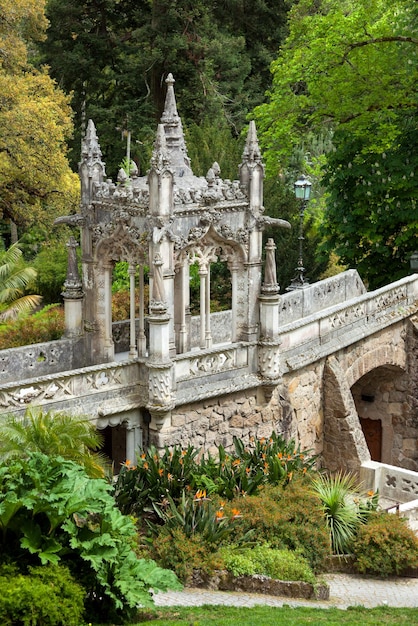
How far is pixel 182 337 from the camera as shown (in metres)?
21.3

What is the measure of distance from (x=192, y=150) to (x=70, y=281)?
14.1 meters

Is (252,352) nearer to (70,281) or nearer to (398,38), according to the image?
(70,281)

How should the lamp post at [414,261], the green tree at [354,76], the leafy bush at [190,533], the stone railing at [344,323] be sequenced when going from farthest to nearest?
1. the green tree at [354,76]
2. the lamp post at [414,261]
3. the stone railing at [344,323]
4. the leafy bush at [190,533]

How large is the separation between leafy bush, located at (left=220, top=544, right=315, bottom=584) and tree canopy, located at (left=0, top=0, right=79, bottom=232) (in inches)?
708

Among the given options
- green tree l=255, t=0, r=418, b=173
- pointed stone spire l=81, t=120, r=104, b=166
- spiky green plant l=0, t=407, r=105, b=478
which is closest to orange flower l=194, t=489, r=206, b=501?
spiky green plant l=0, t=407, r=105, b=478

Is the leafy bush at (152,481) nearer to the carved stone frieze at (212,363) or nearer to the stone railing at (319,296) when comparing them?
the carved stone frieze at (212,363)

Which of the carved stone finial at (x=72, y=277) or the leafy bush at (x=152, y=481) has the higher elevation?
the carved stone finial at (x=72, y=277)

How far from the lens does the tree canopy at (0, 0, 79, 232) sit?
31.6 metres

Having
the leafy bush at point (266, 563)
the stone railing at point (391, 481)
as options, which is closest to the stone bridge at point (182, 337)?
the stone railing at point (391, 481)

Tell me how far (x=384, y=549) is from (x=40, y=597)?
7.02 metres

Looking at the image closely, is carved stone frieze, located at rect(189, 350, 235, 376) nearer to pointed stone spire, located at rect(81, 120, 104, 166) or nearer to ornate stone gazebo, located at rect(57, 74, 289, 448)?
ornate stone gazebo, located at rect(57, 74, 289, 448)

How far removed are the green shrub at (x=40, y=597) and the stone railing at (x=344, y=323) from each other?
30.9ft

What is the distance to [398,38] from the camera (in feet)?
95.3

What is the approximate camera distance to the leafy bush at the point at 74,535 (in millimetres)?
13258
